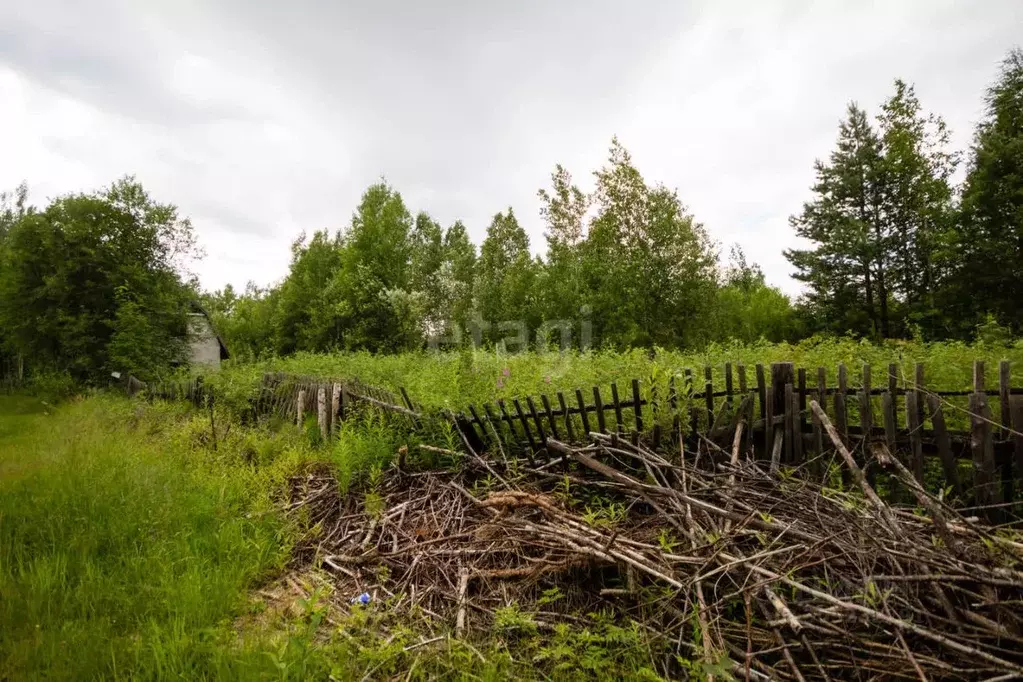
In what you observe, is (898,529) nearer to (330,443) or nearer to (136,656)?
(136,656)

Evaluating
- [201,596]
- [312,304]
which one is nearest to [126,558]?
[201,596]

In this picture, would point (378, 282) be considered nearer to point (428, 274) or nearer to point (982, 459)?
point (428, 274)

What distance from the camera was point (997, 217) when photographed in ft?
62.8

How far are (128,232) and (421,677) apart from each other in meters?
31.3

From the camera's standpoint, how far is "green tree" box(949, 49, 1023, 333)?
60.6ft

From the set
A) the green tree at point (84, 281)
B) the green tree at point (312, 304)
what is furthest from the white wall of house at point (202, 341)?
the green tree at point (312, 304)

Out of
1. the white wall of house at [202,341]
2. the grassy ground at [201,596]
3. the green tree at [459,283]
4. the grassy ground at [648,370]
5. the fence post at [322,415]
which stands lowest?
the grassy ground at [201,596]

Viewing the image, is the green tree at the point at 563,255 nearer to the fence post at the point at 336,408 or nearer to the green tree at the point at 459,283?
the green tree at the point at 459,283

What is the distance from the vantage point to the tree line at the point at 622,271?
784 inches

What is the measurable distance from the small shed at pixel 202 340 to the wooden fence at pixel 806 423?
82.2 ft

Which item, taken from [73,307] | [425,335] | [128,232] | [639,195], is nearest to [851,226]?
[639,195]

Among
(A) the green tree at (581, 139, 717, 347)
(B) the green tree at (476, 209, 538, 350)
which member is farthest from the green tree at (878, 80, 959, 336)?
(B) the green tree at (476, 209, 538, 350)

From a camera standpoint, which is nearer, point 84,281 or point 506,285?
point 84,281

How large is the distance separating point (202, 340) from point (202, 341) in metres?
1.15
